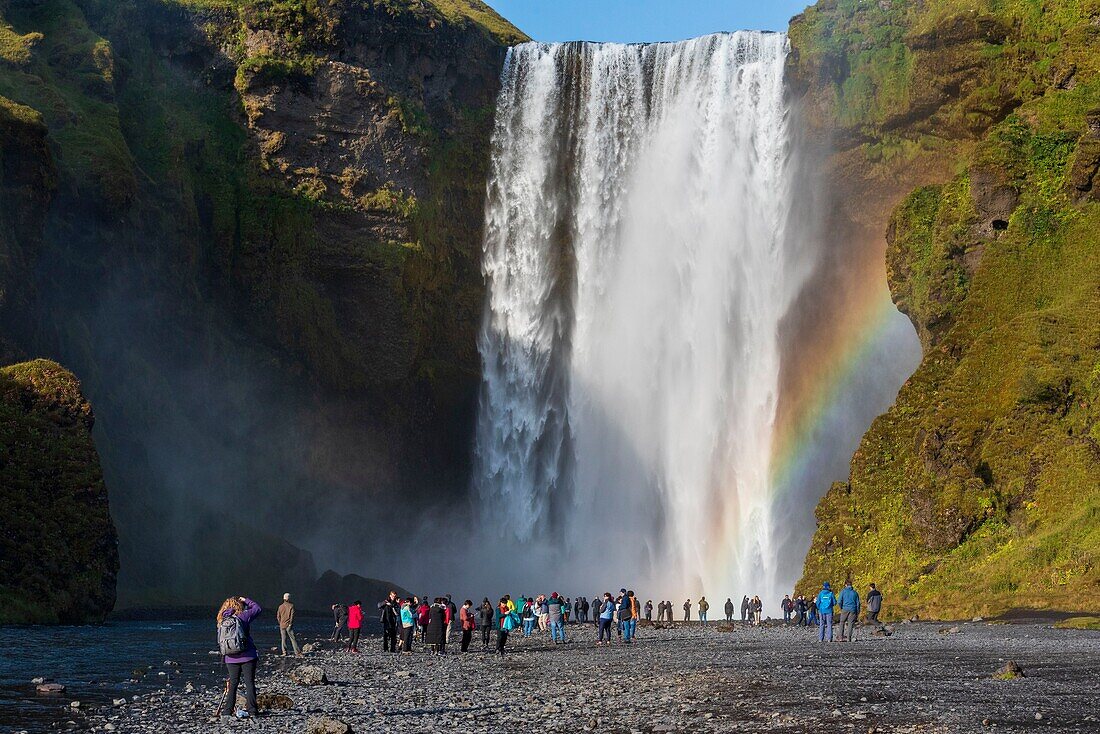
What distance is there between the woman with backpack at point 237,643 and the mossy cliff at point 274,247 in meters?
45.7

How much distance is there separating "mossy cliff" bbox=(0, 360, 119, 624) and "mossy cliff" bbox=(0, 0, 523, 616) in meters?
13.8

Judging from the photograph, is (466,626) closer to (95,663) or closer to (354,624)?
(354,624)

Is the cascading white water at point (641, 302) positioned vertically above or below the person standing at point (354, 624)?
above

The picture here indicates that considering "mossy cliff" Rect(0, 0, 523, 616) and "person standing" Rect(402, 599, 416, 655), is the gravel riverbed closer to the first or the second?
"person standing" Rect(402, 599, 416, 655)

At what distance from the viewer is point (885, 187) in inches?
2493

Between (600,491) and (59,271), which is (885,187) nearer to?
(600,491)

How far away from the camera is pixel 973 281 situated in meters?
52.5

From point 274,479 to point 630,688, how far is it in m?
52.2

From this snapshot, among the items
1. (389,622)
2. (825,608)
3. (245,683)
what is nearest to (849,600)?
(825,608)

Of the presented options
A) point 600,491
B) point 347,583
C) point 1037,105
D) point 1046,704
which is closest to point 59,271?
point 347,583

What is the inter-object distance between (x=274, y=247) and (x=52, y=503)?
2556 centimetres

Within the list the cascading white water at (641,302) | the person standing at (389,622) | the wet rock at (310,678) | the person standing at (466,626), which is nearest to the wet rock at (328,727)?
the wet rock at (310,678)

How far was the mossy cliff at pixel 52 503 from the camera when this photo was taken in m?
45.8

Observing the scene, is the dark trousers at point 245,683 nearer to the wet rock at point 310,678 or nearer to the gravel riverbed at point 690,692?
the gravel riverbed at point 690,692
